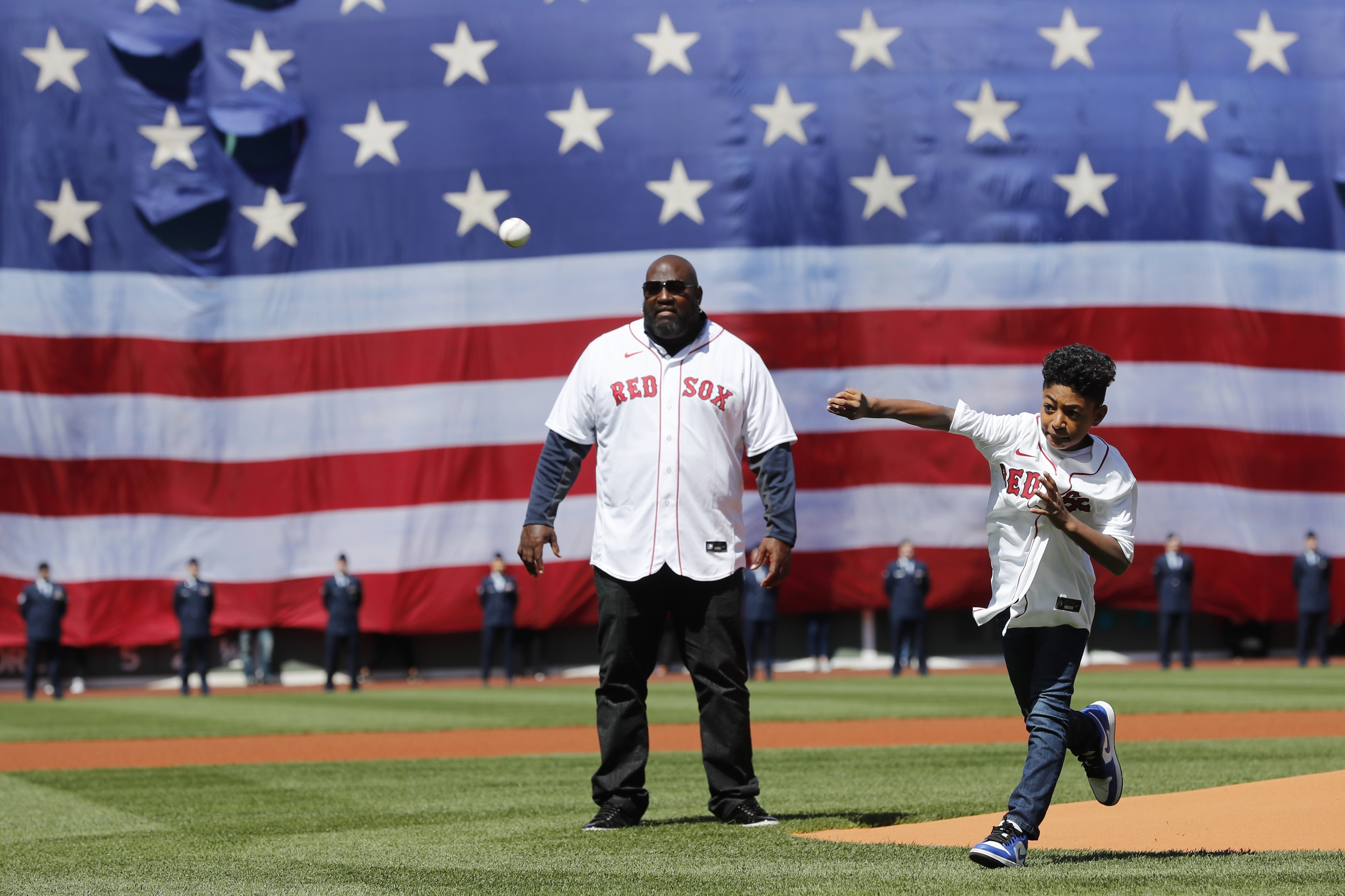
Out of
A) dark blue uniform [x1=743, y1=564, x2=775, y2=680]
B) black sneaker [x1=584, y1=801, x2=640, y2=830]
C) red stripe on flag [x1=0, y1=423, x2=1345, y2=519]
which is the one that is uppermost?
red stripe on flag [x1=0, y1=423, x2=1345, y2=519]

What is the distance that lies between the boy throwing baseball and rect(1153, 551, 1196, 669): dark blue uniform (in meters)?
15.6

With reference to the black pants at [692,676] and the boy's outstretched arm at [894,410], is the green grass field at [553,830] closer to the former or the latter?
the black pants at [692,676]

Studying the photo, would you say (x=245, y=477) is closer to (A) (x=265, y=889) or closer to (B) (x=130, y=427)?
(B) (x=130, y=427)

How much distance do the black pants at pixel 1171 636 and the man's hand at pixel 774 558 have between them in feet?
50.2

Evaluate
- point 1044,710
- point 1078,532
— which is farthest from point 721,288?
point 1078,532

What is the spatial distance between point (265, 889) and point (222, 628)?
1743cm

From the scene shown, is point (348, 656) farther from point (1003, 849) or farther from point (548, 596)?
point (1003, 849)

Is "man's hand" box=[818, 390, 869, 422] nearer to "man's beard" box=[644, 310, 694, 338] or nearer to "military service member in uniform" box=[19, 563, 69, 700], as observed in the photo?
"man's beard" box=[644, 310, 694, 338]

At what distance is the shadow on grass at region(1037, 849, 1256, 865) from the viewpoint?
438cm

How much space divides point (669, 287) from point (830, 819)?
82.4 inches

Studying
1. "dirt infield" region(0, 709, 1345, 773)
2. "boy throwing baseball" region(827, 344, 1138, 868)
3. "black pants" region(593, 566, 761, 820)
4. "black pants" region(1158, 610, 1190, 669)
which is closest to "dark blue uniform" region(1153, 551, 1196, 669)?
"black pants" region(1158, 610, 1190, 669)

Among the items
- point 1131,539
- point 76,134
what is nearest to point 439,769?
point 1131,539

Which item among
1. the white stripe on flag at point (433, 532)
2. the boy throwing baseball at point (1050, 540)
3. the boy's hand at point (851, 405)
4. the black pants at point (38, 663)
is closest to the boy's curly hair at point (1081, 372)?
the boy throwing baseball at point (1050, 540)

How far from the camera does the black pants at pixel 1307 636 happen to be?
19.7 meters
